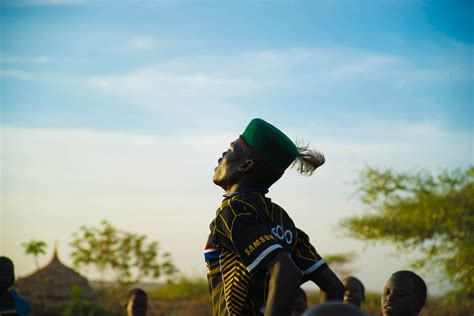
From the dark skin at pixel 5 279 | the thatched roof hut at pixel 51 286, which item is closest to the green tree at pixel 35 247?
the thatched roof hut at pixel 51 286

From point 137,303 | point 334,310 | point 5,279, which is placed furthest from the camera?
point 137,303

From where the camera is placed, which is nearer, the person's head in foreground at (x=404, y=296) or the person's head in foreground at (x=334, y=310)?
the person's head in foreground at (x=334, y=310)

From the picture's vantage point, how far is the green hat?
12.8 ft

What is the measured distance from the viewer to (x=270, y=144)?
12.8ft

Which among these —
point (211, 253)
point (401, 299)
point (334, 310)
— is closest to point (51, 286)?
point (401, 299)

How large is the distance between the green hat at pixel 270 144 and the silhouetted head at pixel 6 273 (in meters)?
4.07

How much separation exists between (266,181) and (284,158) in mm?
163

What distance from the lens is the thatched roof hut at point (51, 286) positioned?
64.4 ft

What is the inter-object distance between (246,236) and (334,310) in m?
1.33

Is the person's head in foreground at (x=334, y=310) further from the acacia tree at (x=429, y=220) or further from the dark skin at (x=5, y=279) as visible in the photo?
the acacia tree at (x=429, y=220)

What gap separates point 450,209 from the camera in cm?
2006

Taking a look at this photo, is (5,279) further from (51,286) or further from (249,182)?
(51,286)

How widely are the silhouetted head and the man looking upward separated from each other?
3.85 m

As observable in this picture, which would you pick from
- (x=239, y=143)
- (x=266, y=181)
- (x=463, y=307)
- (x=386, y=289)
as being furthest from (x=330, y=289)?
(x=463, y=307)
